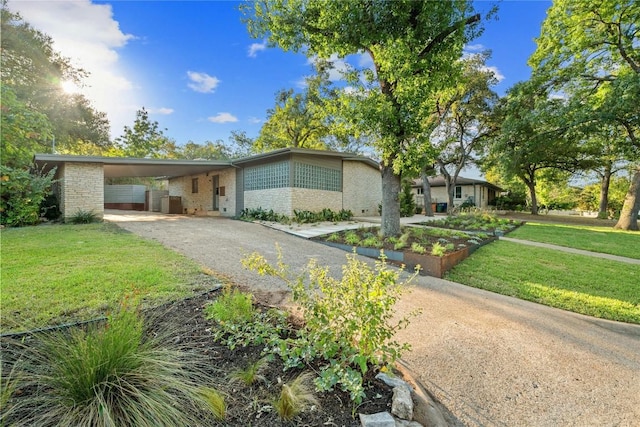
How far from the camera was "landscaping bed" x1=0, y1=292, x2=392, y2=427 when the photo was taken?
1.75 metres

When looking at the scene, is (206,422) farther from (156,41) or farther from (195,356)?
(156,41)

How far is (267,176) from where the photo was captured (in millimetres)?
14539

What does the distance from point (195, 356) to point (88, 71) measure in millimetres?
26048

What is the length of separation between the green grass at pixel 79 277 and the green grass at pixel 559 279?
5.46 meters

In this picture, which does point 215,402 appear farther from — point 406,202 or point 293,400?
point 406,202

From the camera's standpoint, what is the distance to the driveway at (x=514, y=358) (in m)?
2.25

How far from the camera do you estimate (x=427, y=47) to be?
25.4 ft

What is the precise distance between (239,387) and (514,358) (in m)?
2.79

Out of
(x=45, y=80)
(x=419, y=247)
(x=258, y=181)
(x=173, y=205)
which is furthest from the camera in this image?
(x=173, y=205)

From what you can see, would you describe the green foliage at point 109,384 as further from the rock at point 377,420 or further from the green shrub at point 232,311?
the rock at point 377,420

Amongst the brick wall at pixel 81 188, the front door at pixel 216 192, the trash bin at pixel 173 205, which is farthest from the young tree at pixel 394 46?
the trash bin at pixel 173 205

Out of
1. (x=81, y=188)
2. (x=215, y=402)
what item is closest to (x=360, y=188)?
(x=81, y=188)

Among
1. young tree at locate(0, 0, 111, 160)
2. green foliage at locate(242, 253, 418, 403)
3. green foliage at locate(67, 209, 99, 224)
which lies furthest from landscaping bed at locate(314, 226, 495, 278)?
young tree at locate(0, 0, 111, 160)

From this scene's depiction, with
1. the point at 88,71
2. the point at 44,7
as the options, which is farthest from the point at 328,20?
the point at 88,71
